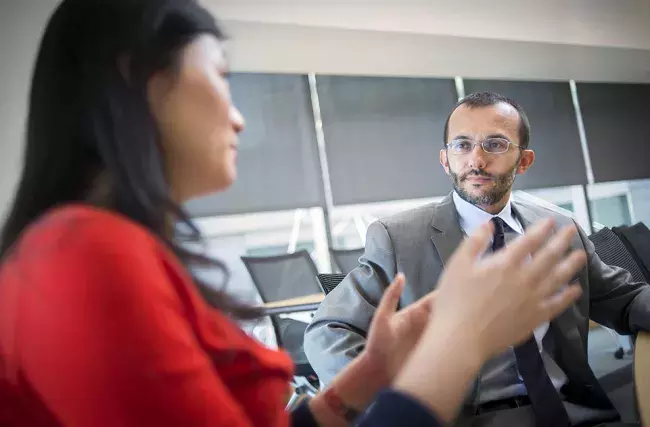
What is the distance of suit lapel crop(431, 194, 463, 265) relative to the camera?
4.41 ft

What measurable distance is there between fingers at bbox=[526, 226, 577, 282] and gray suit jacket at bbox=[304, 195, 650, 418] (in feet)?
2.02

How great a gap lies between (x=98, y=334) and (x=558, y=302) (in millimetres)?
555

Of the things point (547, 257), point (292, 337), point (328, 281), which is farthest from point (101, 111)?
point (292, 337)

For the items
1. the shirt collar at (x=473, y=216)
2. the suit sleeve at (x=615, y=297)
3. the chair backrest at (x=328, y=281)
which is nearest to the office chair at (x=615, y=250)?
the suit sleeve at (x=615, y=297)

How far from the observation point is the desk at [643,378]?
1030 mm

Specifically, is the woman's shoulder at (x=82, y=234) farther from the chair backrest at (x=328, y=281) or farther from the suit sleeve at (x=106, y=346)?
the chair backrest at (x=328, y=281)

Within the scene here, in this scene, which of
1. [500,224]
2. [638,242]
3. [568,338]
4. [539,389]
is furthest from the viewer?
[638,242]

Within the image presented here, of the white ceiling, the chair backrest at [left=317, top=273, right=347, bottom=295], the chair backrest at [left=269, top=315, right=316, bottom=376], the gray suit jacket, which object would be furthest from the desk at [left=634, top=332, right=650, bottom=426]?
the white ceiling

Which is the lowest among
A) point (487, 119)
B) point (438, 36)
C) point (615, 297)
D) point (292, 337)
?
point (292, 337)

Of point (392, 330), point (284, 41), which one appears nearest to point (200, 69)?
point (392, 330)

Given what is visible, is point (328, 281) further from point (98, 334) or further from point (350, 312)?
point (98, 334)

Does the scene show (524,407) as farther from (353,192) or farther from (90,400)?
(353,192)

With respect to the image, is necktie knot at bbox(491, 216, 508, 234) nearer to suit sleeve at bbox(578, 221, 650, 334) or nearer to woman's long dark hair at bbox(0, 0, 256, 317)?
suit sleeve at bbox(578, 221, 650, 334)

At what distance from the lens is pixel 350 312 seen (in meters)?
1.21
